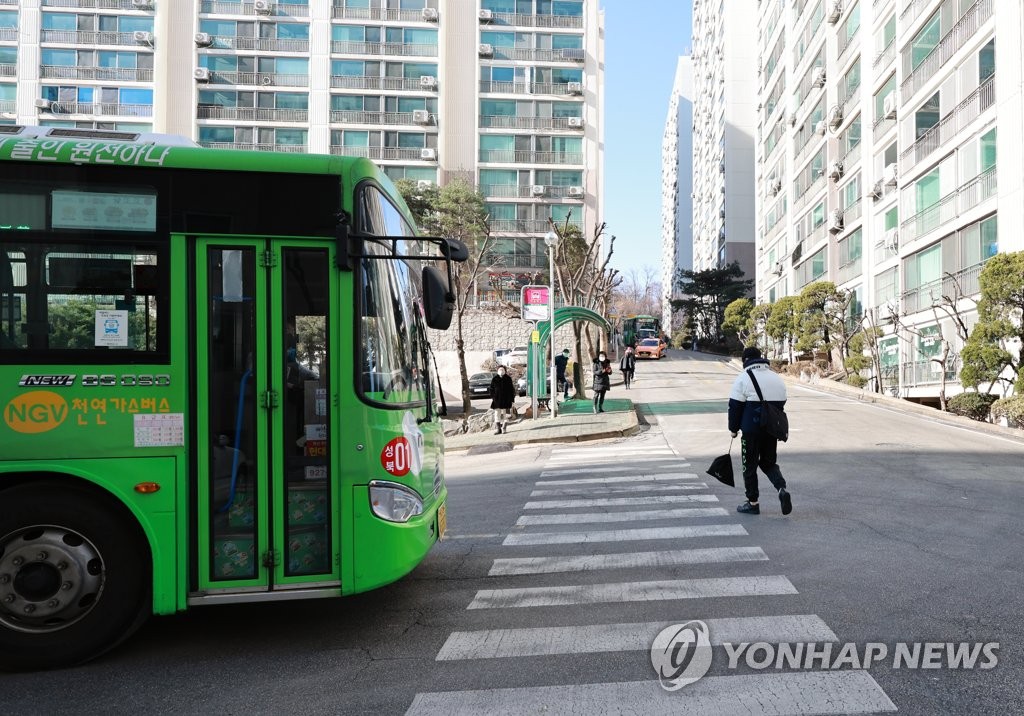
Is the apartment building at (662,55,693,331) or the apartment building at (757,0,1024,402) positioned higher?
the apartment building at (662,55,693,331)

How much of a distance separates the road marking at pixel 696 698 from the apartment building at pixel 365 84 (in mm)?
53965

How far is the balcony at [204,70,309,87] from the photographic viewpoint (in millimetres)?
58906

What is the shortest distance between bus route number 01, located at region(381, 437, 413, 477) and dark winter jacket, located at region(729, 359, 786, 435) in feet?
14.8

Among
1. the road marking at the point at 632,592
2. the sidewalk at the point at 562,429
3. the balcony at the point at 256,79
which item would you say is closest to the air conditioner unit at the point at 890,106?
the sidewalk at the point at 562,429

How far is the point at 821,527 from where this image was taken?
824cm

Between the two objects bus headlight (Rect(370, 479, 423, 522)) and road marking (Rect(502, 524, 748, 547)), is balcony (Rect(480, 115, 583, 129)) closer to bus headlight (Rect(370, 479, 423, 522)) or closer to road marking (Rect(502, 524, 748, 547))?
road marking (Rect(502, 524, 748, 547))

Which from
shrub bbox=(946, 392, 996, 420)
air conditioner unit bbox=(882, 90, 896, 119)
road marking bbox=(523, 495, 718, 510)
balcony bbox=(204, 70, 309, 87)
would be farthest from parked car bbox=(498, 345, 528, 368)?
road marking bbox=(523, 495, 718, 510)

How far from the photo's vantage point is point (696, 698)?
3959mm

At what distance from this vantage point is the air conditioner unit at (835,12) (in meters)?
44.4

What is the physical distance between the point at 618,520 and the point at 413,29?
192ft

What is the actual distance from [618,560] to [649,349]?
56.5 metres

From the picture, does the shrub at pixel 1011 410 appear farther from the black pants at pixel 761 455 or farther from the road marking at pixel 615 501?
the black pants at pixel 761 455

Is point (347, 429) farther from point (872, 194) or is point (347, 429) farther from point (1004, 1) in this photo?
point (872, 194)

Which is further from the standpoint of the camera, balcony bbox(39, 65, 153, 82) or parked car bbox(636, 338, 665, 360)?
parked car bbox(636, 338, 665, 360)
